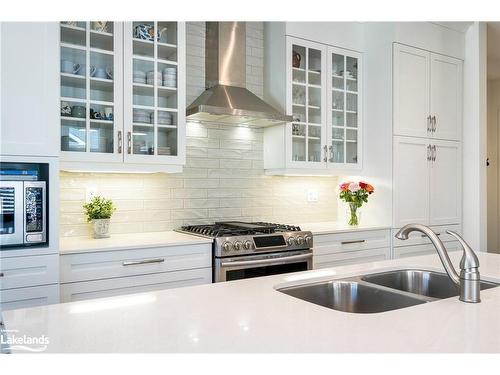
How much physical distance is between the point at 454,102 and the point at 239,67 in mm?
2121

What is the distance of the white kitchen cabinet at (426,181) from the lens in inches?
150

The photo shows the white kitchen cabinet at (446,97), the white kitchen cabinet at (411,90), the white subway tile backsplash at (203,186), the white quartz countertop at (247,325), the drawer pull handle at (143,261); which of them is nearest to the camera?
the white quartz countertop at (247,325)

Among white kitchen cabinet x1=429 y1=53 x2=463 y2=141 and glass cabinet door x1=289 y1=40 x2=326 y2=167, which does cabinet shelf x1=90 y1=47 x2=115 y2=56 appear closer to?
glass cabinet door x1=289 y1=40 x2=326 y2=167

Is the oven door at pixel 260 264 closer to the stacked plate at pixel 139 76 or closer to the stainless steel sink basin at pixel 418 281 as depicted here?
the stainless steel sink basin at pixel 418 281


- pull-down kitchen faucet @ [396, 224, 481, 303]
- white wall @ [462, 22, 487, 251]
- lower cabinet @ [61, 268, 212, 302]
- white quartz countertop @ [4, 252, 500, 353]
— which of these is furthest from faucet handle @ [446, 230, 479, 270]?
white wall @ [462, 22, 487, 251]

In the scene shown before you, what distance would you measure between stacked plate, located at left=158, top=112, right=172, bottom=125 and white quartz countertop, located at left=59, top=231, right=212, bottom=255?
78cm

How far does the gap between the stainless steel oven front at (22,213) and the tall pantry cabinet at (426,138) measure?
276cm

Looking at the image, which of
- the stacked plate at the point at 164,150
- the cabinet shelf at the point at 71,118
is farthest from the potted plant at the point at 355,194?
the cabinet shelf at the point at 71,118

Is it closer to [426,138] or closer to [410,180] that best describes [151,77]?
[410,180]

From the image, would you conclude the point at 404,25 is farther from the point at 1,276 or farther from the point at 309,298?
the point at 1,276

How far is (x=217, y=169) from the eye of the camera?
11.9ft

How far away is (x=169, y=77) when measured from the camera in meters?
3.03

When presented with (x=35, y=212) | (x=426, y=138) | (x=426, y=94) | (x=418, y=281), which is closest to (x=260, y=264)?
(x=418, y=281)

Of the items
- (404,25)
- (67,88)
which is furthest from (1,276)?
(404,25)
